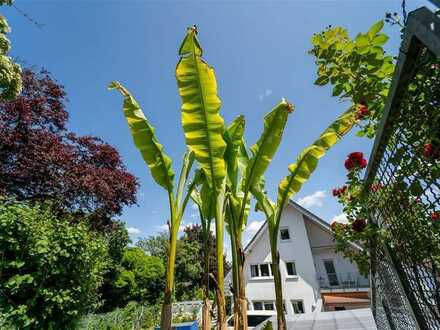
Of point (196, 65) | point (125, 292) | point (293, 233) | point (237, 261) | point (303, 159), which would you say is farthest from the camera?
point (125, 292)

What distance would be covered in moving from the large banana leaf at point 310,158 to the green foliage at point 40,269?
5.08 metres

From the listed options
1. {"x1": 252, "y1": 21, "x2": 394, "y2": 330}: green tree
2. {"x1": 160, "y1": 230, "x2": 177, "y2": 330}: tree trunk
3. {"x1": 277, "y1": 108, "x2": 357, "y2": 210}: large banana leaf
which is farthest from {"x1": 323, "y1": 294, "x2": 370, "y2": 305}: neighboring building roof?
{"x1": 252, "y1": 21, "x2": 394, "y2": 330}: green tree

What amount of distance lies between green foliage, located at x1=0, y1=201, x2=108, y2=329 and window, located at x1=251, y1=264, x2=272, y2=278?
11504 mm

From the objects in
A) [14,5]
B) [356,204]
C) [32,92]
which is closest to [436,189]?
[356,204]

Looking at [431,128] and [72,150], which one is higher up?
[72,150]

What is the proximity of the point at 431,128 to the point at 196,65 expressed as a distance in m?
2.22

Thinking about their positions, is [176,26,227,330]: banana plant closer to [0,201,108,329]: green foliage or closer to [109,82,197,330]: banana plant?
[109,82,197,330]: banana plant

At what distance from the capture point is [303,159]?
3.07 metres

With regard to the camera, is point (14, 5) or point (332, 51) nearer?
point (332, 51)

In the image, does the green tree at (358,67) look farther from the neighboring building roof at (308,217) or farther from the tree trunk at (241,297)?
the neighboring building roof at (308,217)

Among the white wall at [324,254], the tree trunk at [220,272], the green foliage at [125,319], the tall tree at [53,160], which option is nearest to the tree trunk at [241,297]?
the tree trunk at [220,272]

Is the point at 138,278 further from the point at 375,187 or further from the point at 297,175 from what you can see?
the point at 375,187

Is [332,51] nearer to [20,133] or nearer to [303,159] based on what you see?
[303,159]

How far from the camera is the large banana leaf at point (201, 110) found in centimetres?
251
